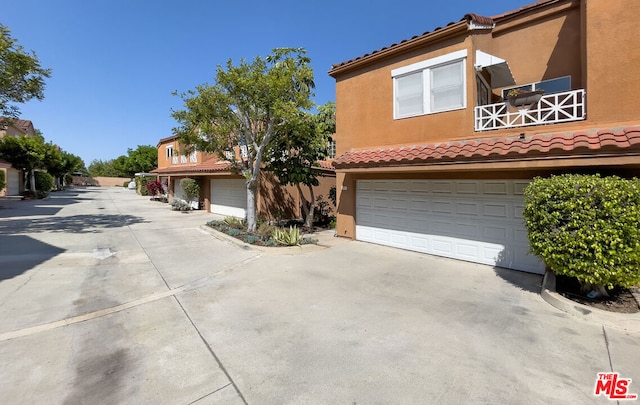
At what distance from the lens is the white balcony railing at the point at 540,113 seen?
21.8 ft

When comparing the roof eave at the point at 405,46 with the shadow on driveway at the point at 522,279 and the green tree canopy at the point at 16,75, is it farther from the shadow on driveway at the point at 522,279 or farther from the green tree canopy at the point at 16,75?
the green tree canopy at the point at 16,75

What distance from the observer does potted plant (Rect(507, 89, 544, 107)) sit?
7.12 m

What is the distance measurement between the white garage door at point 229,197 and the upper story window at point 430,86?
30.7 ft

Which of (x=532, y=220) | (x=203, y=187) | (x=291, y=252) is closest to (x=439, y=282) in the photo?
A: (x=532, y=220)

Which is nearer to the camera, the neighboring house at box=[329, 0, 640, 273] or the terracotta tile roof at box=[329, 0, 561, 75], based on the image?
the neighboring house at box=[329, 0, 640, 273]

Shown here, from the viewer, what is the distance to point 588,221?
15.0 feet

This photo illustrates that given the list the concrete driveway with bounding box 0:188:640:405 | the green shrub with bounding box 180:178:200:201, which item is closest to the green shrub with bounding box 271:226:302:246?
the concrete driveway with bounding box 0:188:640:405

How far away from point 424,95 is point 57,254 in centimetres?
1142

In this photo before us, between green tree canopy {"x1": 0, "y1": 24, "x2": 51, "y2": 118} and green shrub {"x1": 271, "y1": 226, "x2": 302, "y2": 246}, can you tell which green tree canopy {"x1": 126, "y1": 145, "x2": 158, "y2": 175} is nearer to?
green tree canopy {"x1": 0, "y1": 24, "x2": 51, "y2": 118}

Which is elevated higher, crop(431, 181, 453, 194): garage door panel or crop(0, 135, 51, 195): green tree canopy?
crop(0, 135, 51, 195): green tree canopy

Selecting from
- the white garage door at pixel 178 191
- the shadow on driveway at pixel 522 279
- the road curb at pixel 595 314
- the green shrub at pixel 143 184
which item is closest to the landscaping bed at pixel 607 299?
the road curb at pixel 595 314

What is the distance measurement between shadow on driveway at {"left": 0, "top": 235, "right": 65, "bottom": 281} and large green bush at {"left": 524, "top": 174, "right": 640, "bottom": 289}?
1060 centimetres

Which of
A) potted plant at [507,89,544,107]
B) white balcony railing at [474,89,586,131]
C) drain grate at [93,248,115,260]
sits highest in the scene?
potted plant at [507,89,544,107]

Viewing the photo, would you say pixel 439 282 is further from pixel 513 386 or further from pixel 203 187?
pixel 203 187
